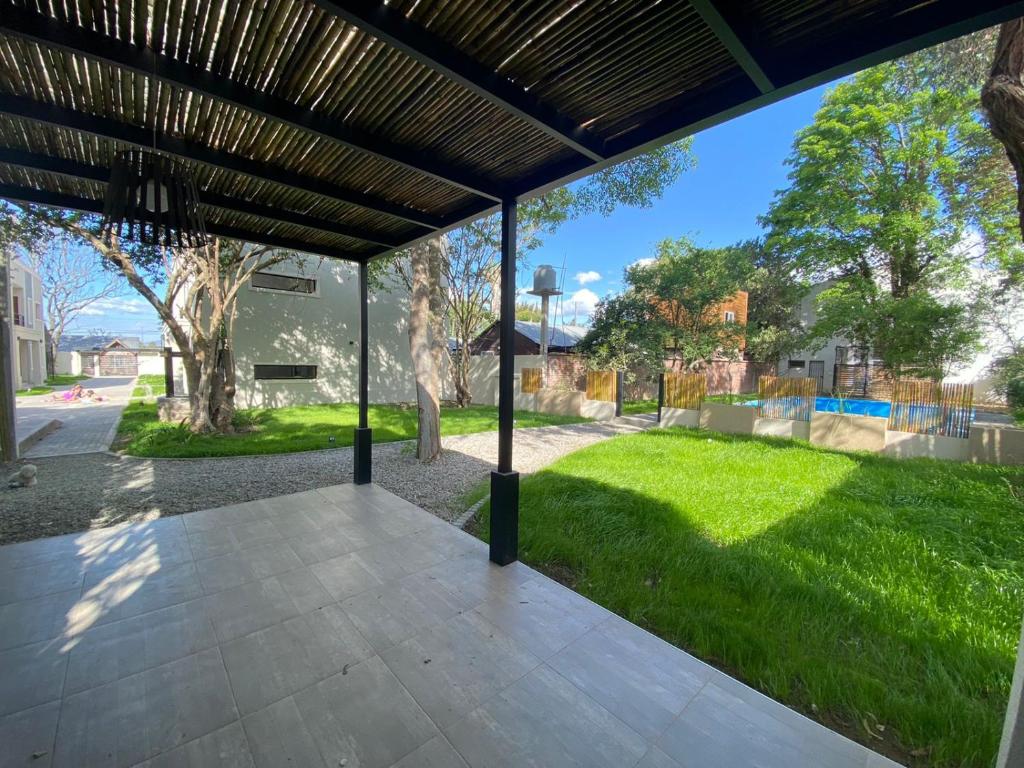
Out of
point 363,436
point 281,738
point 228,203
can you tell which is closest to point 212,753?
point 281,738

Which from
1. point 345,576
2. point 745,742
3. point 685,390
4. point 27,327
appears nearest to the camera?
point 745,742

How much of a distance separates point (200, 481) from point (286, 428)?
3.89 m

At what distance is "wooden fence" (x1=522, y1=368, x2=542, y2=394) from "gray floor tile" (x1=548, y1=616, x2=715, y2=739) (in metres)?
10.3

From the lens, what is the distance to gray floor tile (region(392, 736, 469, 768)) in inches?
56.0

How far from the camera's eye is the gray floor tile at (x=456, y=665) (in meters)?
1.70

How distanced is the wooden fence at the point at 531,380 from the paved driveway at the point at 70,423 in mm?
9154

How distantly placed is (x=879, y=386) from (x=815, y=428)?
5.08 m

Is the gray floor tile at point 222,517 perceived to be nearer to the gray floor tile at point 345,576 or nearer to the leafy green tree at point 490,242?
the gray floor tile at point 345,576

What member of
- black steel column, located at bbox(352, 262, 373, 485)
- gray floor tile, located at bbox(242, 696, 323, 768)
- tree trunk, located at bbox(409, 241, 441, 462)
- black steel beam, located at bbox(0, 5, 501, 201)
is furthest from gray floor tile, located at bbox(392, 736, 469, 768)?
tree trunk, located at bbox(409, 241, 441, 462)

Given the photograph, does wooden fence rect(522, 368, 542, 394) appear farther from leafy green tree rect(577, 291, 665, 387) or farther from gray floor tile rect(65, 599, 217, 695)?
gray floor tile rect(65, 599, 217, 695)

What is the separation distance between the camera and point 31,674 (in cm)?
179

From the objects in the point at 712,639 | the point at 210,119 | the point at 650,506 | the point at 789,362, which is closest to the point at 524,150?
the point at 210,119

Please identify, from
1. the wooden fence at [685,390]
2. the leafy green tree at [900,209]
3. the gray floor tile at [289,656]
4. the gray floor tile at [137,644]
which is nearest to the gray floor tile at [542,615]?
the gray floor tile at [289,656]

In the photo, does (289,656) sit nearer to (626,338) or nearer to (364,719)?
(364,719)
